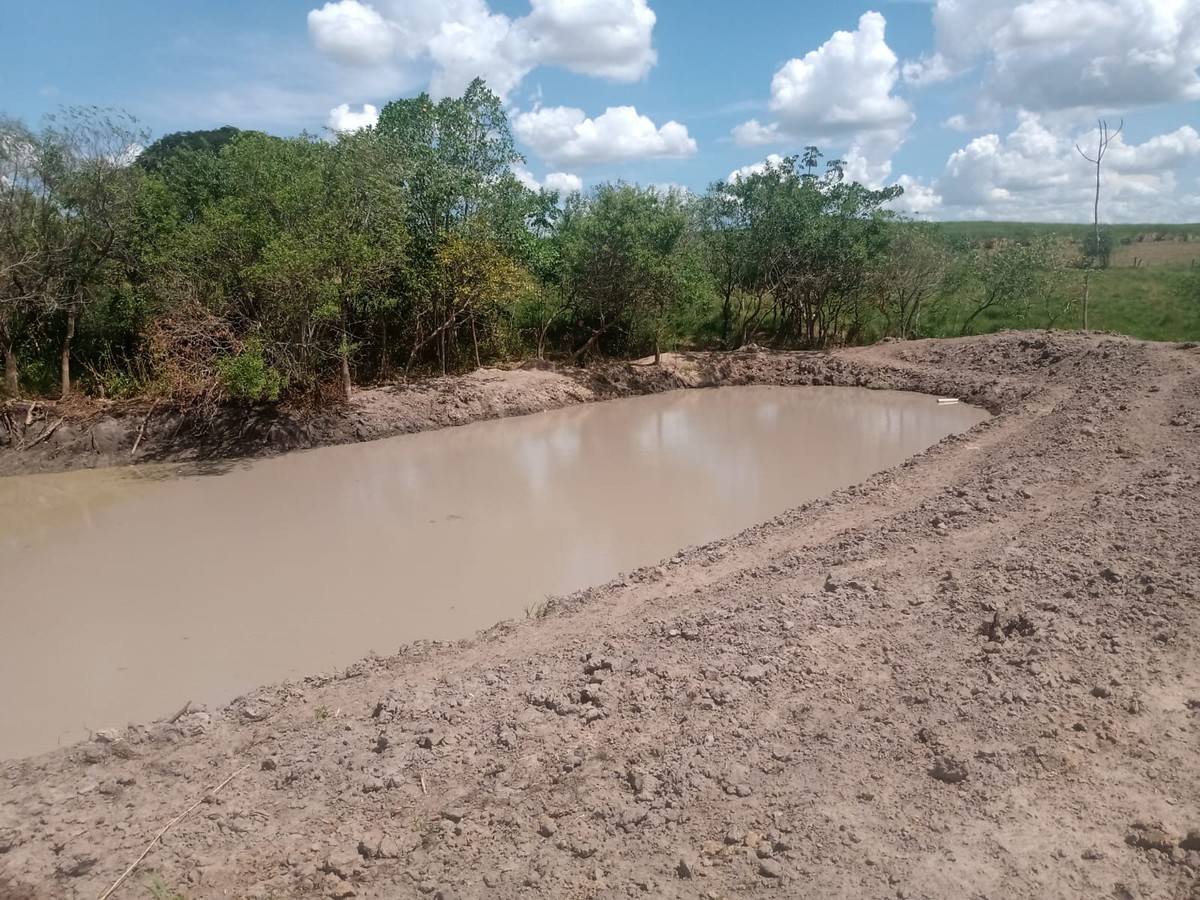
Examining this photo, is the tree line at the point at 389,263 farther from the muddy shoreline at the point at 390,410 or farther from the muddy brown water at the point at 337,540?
the muddy brown water at the point at 337,540

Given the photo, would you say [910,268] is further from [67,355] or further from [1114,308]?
[67,355]

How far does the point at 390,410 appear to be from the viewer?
1570 cm

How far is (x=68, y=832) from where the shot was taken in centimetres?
403

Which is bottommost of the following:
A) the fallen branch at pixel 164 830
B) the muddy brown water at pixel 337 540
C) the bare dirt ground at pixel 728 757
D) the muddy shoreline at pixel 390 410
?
the muddy brown water at pixel 337 540

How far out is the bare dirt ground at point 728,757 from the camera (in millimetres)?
3492

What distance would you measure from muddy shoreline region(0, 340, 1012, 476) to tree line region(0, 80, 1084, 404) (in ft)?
1.98

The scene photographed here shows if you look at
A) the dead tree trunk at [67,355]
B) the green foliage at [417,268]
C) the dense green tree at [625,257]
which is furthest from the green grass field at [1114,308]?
the dead tree trunk at [67,355]

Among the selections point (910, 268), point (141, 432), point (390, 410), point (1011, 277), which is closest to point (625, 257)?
point (390, 410)

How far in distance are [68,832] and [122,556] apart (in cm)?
601

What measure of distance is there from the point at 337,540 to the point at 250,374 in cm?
416

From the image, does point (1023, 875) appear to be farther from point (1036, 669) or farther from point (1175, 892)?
point (1036, 669)

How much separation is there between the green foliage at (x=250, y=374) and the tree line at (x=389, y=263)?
0.16 ft

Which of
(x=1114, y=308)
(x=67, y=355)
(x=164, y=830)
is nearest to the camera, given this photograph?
(x=164, y=830)

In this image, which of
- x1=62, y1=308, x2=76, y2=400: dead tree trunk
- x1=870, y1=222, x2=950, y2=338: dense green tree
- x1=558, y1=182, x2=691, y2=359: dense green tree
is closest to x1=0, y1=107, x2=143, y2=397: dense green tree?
x1=62, y1=308, x2=76, y2=400: dead tree trunk
